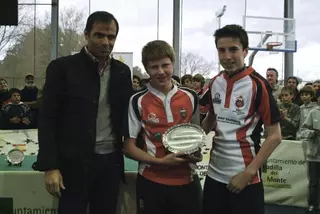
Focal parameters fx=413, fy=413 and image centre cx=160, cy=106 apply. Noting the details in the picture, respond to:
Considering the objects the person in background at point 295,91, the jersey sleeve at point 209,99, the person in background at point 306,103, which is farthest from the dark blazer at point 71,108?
the person in background at point 295,91

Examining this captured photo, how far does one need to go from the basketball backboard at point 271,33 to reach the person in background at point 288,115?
6.46 meters

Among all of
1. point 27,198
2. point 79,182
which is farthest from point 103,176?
point 27,198

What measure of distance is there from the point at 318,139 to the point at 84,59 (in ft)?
12.4

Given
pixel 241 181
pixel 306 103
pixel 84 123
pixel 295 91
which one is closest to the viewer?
pixel 241 181

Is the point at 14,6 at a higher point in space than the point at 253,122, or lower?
higher

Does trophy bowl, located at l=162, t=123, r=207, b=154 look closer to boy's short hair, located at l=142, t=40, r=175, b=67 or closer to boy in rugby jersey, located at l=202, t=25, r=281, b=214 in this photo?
boy in rugby jersey, located at l=202, t=25, r=281, b=214

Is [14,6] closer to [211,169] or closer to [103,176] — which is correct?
[103,176]

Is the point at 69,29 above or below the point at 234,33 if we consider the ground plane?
above

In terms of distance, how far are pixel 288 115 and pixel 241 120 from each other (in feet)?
12.9

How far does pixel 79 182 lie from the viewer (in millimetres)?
2232

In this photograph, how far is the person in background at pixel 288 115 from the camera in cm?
557

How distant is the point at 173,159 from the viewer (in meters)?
2.08

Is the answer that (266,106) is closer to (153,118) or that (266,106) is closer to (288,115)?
(153,118)

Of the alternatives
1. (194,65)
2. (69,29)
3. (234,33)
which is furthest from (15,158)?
(194,65)
